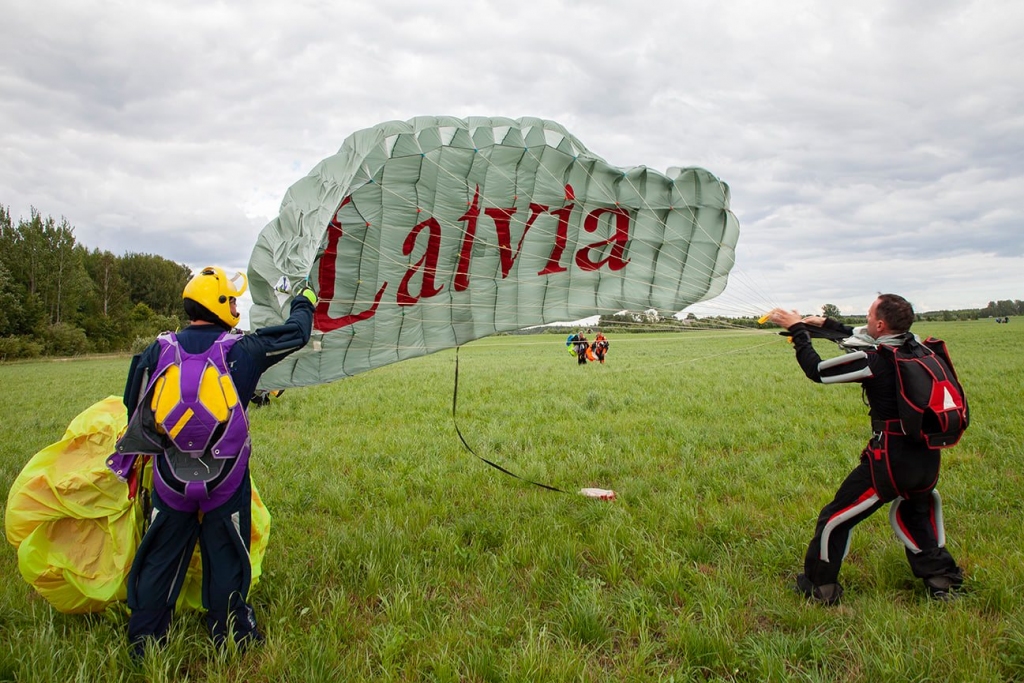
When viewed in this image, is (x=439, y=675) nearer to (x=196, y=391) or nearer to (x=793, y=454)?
(x=196, y=391)

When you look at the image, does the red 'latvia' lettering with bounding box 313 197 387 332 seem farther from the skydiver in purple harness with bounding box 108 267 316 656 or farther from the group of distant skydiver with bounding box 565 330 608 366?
the group of distant skydiver with bounding box 565 330 608 366

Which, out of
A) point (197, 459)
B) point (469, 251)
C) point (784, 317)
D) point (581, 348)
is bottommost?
point (197, 459)

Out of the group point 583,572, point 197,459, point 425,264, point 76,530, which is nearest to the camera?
point 197,459

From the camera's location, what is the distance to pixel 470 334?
438 cm

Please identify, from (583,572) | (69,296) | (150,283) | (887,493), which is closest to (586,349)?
(583,572)

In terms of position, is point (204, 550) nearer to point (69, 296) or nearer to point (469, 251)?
point (469, 251)

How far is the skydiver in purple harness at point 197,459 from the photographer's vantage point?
2.60m

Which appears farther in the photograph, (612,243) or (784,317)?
(612,243)

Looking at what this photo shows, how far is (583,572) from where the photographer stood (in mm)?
3467

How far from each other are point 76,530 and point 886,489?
420cm

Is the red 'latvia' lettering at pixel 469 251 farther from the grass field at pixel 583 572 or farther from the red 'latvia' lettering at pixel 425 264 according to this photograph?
the grass field at pixel 583 572

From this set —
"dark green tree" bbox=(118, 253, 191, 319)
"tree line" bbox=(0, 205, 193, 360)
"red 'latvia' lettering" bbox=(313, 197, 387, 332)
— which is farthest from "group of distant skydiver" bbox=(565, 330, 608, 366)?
"dark green tree" bbox=(118, 253, 191, 319)

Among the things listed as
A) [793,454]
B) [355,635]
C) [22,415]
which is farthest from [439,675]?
[22,415]

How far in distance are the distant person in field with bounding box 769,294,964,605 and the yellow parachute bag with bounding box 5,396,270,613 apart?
305 cm
